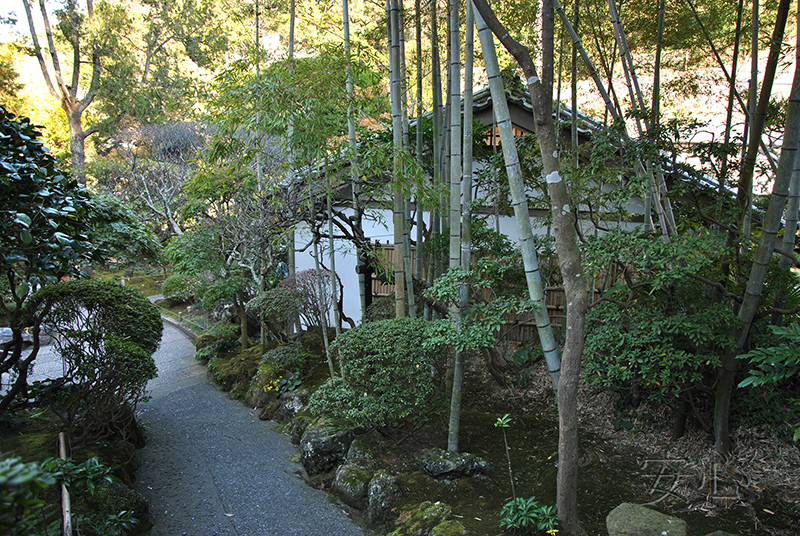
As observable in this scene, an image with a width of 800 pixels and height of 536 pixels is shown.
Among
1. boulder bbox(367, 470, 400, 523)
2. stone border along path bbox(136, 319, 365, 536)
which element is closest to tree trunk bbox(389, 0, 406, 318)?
boulder bbox(367, 470, 400, 523)

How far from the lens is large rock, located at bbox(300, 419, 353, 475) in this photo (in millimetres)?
4105

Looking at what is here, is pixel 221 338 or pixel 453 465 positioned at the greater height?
pixel 221 338

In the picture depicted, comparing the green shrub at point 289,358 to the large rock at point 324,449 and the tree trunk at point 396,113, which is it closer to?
the large rock at point 324,449

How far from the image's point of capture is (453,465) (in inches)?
137

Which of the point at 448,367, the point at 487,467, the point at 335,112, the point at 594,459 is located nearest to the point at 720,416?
the point at 594,459

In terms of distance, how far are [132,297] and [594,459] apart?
4.43m

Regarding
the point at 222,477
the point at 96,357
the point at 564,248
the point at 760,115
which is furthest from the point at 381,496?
the point at 760,115

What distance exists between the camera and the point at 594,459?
11.8 feet

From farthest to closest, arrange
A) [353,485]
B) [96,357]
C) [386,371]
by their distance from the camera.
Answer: [96,357] < [386,371] < [353,485]

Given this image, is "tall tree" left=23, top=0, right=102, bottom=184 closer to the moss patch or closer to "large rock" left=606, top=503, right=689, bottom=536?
the moss patch

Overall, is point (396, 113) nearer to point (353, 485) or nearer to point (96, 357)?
point (353, 485)

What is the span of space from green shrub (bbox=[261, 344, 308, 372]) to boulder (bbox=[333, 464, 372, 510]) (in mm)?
2421

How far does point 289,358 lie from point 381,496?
298 centimetres

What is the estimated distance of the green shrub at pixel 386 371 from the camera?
370 centimetres
